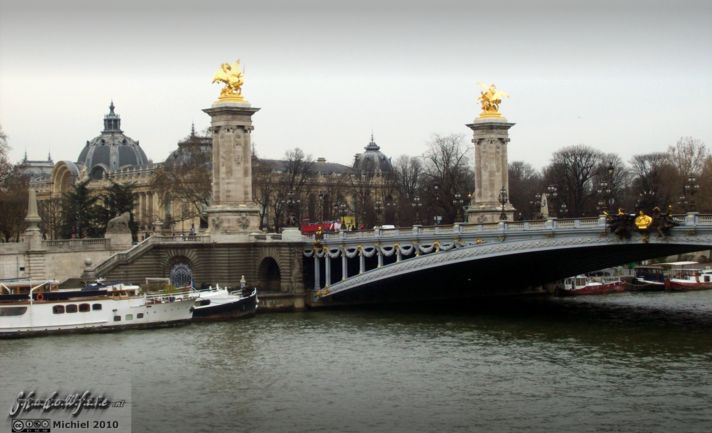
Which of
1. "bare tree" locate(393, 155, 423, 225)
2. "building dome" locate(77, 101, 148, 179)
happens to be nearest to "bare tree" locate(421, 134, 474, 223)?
"bare tree" locate(393, 155, 423, 225)

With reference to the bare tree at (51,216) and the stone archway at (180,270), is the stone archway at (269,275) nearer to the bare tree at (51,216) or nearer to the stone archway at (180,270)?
the stone archway at (180,270)

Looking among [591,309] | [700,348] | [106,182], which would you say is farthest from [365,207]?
[700,348]

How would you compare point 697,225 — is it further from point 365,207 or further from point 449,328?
point 365,207

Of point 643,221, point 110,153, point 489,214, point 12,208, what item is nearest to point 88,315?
point 643,221

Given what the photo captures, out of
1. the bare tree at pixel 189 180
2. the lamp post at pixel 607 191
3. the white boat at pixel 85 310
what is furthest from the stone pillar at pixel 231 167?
the bare tree at pixel 189 180

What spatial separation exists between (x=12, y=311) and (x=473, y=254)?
1745cm

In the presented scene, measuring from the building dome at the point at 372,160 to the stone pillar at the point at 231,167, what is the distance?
54.6 metres

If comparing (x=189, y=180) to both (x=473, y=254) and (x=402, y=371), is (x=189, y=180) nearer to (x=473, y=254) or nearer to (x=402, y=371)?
(x=473, y=254)

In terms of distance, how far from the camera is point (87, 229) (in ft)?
259

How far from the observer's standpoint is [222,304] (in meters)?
51.6

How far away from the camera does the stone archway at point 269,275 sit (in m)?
59.7

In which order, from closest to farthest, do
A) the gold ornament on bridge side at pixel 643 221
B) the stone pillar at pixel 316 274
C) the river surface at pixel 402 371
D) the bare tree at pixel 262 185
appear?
the river surface at pixel 402 371
the gold ornament on bridge side at pixel 643 221
the stone pillar at pixel 316 274
the bare tree at pixel 262 185

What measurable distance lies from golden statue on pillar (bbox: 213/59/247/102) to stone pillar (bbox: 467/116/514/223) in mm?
13729

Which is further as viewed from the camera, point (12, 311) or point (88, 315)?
point (88, 315)
